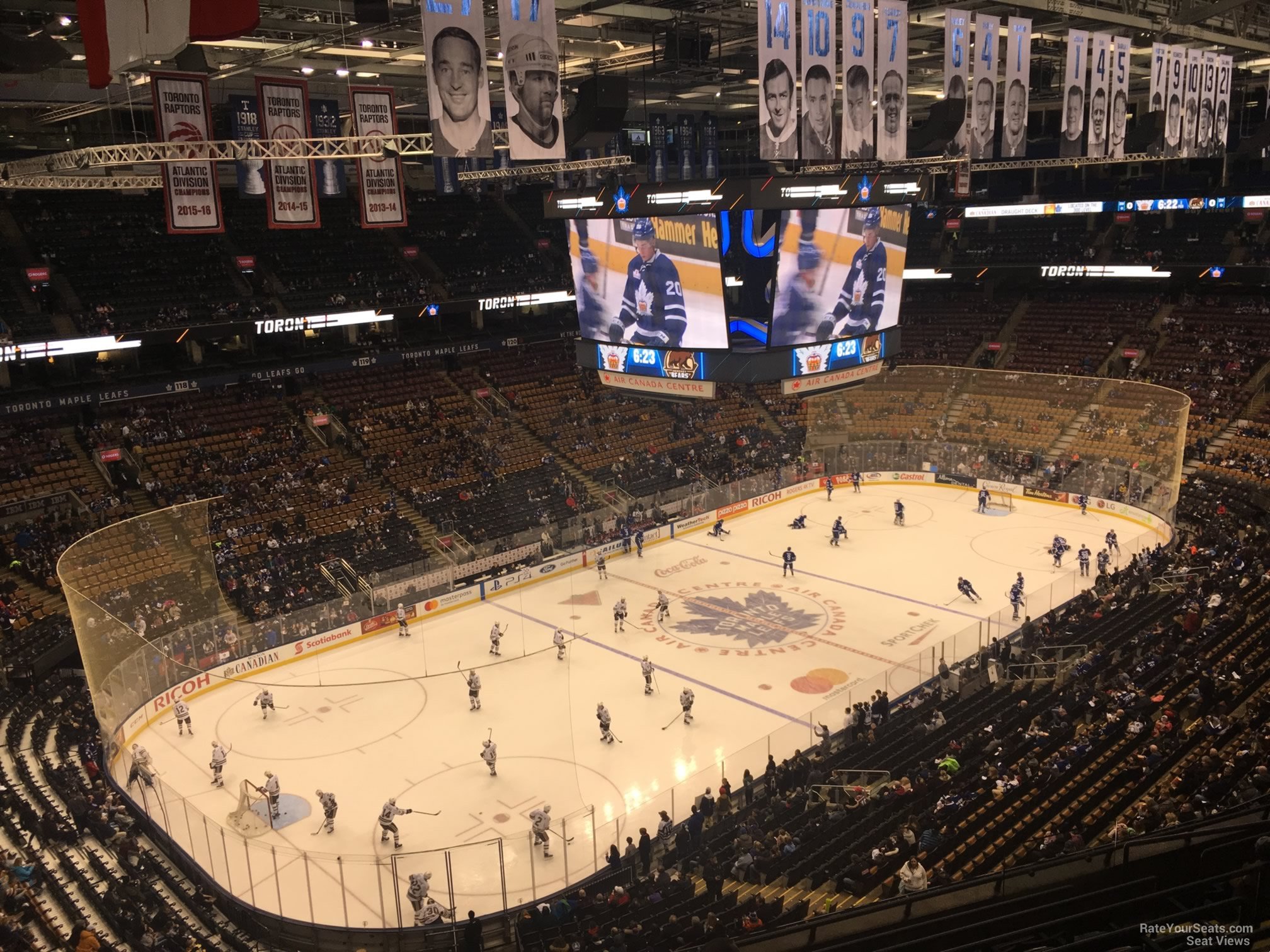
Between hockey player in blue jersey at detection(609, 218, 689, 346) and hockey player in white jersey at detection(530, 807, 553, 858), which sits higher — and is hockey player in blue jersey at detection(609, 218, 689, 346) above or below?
above

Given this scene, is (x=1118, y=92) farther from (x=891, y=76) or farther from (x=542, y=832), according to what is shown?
(x=542, y=832)

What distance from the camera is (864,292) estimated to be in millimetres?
22875

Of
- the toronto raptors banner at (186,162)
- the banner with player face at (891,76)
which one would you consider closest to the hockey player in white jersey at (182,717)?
the toronto raptors banner at (186,162)

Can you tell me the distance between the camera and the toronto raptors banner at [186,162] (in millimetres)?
17812

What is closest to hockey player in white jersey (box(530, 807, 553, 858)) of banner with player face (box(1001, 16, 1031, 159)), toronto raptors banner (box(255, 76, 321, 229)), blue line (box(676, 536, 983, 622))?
toronto raptors banner (box(255, 76, 321, 229))

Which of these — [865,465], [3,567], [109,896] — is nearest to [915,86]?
[865,465]

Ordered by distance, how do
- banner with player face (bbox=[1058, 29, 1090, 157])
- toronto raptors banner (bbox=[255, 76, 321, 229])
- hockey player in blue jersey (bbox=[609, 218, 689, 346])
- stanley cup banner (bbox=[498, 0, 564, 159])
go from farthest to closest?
1. banner with player face (bbox=[1058, 29, 1090, 157])
2. hockey player in blue jersey (bbox=[609, 218, 689, 346])
3. toronto raptors banner (bbox=[255, 76, 321, 229])
4. stanley cup banner (bbox=[498, 0, 564, 159])

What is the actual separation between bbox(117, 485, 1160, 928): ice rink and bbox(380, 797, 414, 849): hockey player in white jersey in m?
0.14

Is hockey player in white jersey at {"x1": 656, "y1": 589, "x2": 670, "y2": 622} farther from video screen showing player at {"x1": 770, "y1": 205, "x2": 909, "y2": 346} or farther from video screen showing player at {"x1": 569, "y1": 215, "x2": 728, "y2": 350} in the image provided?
video screen showing player at {"x1": 770, "y1": 205, "x2": 909, "y2": 346}

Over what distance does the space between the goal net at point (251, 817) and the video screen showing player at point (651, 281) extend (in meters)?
11.8

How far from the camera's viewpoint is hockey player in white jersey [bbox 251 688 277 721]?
840 inches

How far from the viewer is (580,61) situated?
30.4m

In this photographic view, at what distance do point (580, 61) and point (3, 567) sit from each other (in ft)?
68.6

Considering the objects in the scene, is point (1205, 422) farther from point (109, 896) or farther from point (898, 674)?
point (109, 896)
